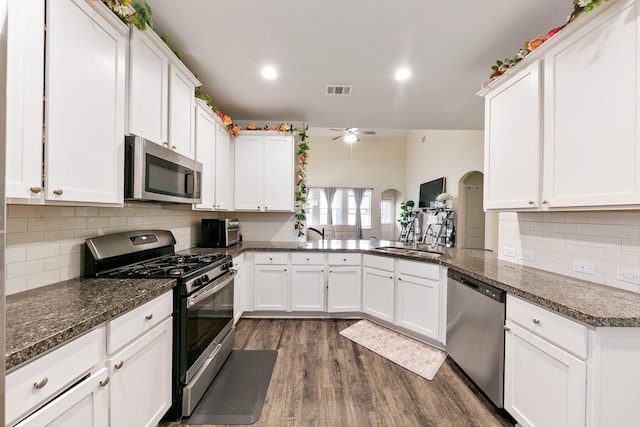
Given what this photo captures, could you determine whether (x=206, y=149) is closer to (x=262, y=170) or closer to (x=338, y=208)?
(x=262, y=170)

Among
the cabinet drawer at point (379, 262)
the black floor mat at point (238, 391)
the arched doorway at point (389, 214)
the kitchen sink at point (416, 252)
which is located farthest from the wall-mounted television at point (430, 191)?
the black floor mat at point (238, 391)

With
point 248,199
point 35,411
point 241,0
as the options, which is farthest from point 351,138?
point 35,411

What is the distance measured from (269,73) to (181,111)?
0.95 m

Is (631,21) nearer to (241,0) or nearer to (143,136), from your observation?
(241,0)

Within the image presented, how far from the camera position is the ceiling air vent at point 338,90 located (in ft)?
9.48

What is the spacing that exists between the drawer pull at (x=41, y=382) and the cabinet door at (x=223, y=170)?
91.3 inches

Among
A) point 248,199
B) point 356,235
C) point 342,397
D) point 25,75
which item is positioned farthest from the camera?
point 356,235

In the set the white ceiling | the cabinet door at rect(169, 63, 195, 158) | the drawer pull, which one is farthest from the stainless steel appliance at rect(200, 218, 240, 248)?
the drawer pull

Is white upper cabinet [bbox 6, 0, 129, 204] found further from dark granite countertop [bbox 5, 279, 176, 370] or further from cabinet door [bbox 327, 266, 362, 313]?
cabinet door [bbox 327, 266, 362, 313]

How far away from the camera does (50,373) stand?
0.88 meters

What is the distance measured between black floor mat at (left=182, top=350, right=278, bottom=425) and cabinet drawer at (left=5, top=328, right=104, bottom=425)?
98 centimetres

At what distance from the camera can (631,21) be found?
4.10ft

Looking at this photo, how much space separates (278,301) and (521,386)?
7.86 ft

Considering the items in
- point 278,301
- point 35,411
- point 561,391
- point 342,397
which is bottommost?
point 342,397
